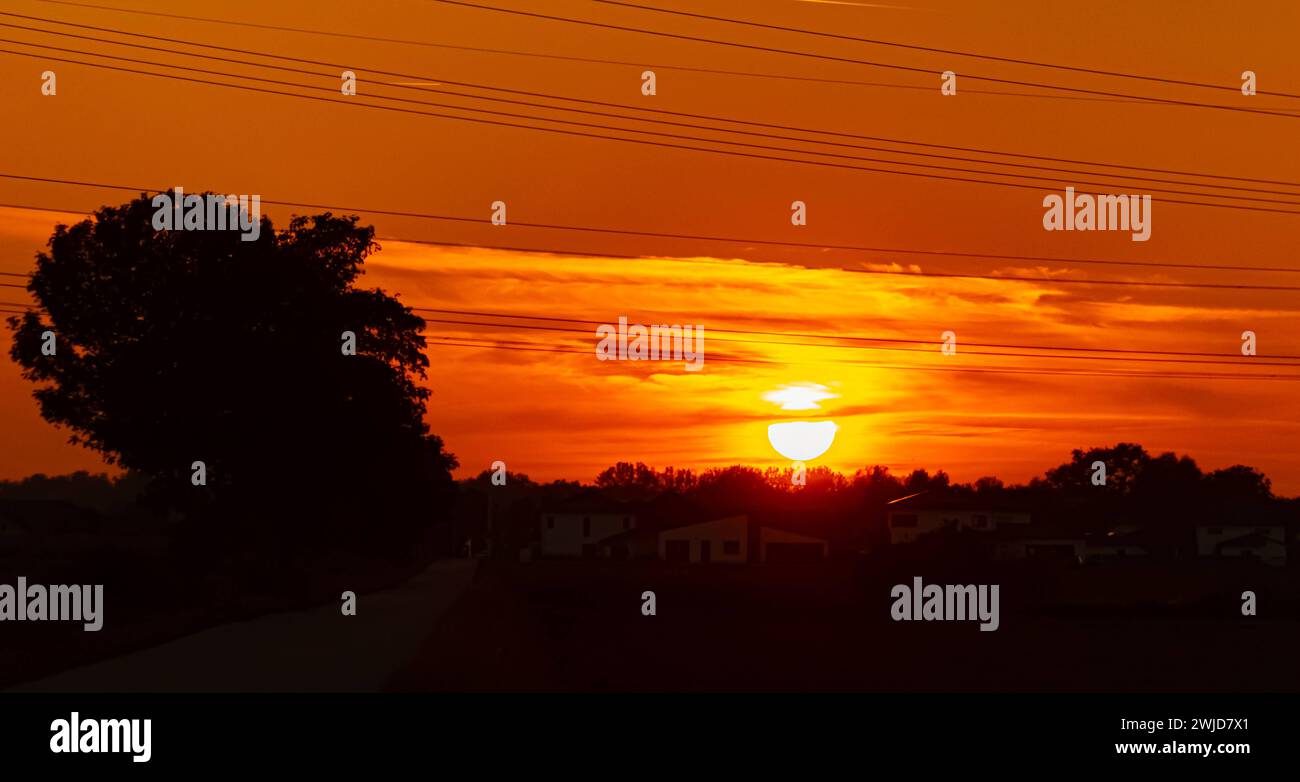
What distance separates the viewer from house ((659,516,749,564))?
145 m

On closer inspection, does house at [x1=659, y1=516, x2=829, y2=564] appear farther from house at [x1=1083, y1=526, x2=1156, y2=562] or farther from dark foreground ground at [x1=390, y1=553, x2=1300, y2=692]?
dark foreground ground at [x1=390, y1=553, x2=1300, y2=692]

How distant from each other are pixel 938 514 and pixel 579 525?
1708 inches

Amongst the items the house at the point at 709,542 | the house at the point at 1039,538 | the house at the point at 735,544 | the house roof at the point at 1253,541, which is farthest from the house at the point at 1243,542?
the house at the point at 709,542

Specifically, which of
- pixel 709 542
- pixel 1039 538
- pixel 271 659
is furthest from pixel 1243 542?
pixel 271 659

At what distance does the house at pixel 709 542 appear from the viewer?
477ft

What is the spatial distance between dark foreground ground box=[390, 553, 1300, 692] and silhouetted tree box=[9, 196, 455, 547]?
998 cm

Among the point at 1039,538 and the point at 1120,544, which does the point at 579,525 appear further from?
the point at 1120,544

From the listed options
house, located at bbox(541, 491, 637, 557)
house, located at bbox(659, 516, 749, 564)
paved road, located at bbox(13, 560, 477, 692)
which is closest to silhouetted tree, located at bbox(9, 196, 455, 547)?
paved road, located at bbox(13, 560, 477, 692)

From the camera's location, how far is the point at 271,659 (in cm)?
3203

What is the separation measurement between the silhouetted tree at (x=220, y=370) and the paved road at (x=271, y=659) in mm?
18554

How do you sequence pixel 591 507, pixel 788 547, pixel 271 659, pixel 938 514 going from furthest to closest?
pixel 591 507
pixel 788 547
pixel 938 514
pixel 271 659

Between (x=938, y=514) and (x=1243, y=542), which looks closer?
(x=1243, y=542)
